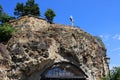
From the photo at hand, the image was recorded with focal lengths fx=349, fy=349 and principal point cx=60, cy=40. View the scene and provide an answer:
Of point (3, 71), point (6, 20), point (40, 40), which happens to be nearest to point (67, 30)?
point (40, 40)

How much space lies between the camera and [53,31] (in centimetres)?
3366

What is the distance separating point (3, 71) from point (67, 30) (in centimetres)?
838

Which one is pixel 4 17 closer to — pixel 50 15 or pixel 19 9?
pixel 19 9

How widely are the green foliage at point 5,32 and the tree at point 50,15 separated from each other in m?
5.08

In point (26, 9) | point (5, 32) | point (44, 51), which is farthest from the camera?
point (26, 9)

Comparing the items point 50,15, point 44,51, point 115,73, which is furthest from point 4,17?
point 115,73

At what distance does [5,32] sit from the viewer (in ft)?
104

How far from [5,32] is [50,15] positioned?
20.2 feet

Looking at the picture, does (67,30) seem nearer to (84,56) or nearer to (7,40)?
(84,56)

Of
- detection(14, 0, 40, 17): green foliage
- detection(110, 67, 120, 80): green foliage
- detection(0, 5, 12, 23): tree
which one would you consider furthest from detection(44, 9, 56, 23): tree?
detection(110, 67, 120, 80): green foliage

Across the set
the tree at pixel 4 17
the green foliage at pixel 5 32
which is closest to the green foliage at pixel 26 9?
the tree at pixel 4 17

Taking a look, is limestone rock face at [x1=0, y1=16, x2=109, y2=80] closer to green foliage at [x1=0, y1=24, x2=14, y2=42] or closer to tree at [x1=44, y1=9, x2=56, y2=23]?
green foliage at [x1=0, y1=24, x2=14, y2=42]

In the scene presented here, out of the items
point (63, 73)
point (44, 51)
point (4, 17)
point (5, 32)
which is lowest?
point (63, 73)

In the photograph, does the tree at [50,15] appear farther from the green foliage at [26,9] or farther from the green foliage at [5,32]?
the green foliage at [5,32]
